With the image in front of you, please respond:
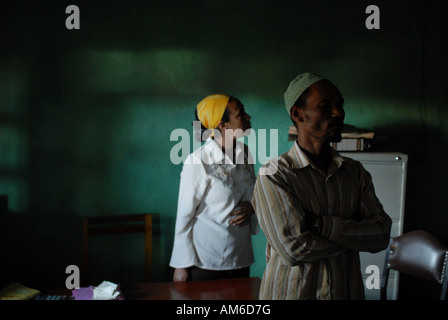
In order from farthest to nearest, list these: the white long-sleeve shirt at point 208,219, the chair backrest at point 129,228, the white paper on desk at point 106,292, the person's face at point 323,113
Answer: the chair backrest at point 129,228 → the white long-sleeve shirt at point 208,219 → the white paper on desk at point 106,292 → the person's face at point 323,113

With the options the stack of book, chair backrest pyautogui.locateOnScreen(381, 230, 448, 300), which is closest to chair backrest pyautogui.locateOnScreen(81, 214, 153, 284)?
the stack of book

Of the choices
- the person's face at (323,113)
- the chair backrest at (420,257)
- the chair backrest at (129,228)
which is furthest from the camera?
the chair backrest at (129,228)

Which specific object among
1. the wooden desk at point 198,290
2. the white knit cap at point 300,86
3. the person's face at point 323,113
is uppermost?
the white knit cap at point 300,86

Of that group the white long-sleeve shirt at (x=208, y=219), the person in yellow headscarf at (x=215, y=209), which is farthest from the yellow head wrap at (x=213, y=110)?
→ the white long-sleeve shirt at (x=208, y=219)

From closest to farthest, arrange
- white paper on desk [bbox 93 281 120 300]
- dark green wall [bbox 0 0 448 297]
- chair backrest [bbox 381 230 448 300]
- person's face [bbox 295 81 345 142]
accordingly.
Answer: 1. person's face [bbox 295 81 345 142]
2. white paper on desk [bbox 93 281 120 300]
3. chair backrest [bbox 381 230 448 300]
4. dark green wall [bbox 0 0 448 297]

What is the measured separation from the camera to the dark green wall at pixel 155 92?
9.91ft

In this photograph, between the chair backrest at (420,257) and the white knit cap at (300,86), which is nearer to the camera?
the white knit cap at (300,86)

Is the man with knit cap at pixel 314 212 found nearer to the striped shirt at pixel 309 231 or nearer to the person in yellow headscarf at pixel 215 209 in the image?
the striped shirt at pixel 309 231

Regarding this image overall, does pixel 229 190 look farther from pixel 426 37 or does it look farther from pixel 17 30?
pixel 426 37

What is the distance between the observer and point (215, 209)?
2.13m

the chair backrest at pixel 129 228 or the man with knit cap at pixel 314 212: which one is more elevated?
the man with knit cap at pixel 314 212

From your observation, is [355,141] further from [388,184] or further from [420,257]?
[420,257]

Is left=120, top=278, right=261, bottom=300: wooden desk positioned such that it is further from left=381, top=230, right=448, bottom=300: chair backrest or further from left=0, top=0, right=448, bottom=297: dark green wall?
left=0, top=0, right=448, bottom=297: dark green wall

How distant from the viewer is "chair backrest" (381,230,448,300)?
188 centimetres
